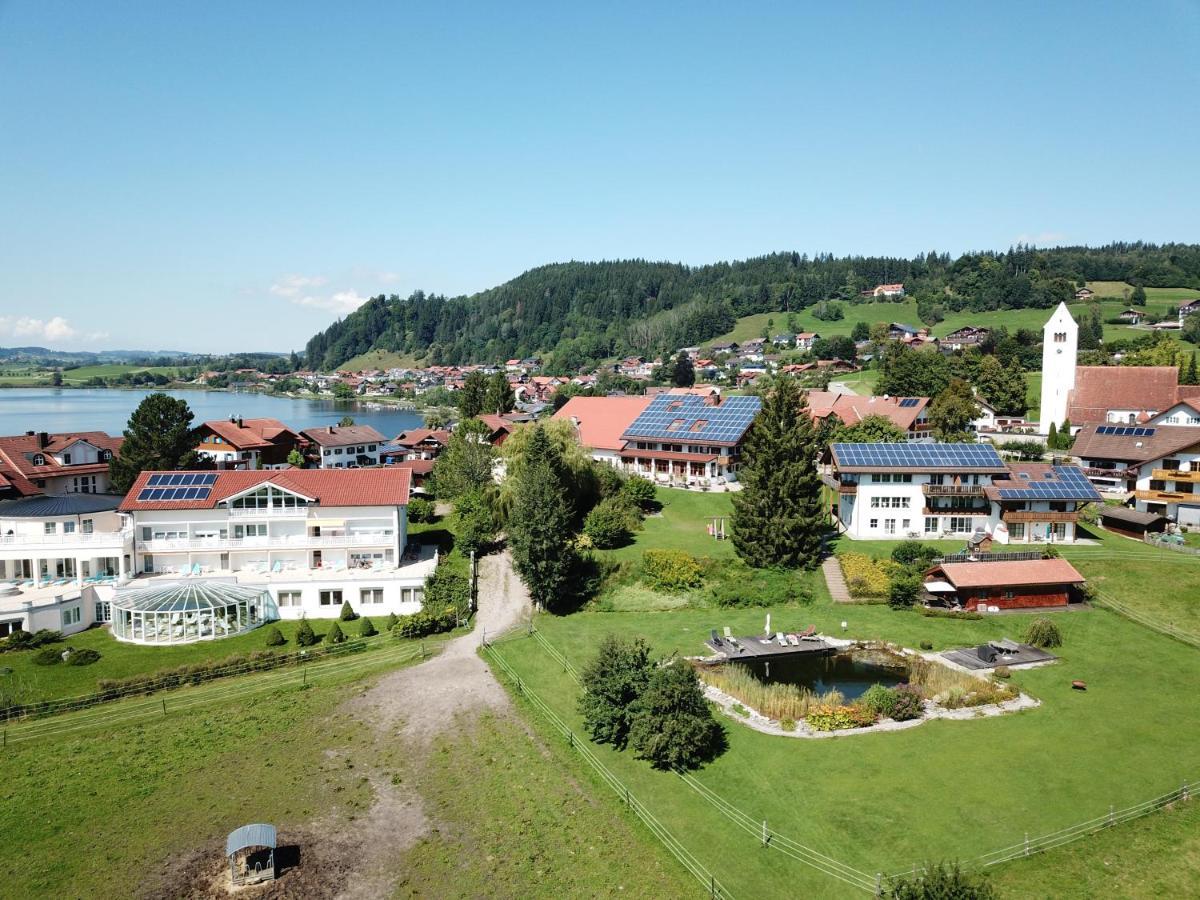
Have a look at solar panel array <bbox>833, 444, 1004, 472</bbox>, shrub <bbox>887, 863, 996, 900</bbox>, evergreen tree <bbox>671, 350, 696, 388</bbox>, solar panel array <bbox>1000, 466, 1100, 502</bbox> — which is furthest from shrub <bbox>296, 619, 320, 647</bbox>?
evergreen tree <bbox>671, 350, 696, 388</bbox>

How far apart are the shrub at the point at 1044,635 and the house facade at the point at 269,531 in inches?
1122

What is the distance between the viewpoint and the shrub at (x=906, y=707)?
91.2 ft

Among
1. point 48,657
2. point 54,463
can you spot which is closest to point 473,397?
point 54,463

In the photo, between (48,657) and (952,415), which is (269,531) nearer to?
(48,657)

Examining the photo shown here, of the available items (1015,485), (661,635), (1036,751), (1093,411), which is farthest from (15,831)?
(1093,411)

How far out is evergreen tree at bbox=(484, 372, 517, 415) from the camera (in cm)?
9175

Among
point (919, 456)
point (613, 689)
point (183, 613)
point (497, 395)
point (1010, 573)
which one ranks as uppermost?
point (497, 395)

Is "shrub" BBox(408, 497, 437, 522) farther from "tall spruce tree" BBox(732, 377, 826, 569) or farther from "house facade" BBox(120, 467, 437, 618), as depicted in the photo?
"tall spruce tree" BBox(732, 377, 826, 569)

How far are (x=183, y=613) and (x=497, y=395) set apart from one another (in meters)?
58.5

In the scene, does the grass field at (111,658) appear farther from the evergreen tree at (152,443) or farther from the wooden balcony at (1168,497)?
the wooden balcony at (1168,497)

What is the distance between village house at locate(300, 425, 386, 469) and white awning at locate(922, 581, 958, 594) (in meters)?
52.7

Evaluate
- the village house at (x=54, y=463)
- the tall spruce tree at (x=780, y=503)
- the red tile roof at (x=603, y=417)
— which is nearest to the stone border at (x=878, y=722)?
the tall spruce tree at (x=780, y=503)

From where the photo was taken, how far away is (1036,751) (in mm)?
25156

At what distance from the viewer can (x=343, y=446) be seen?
73688 mm
